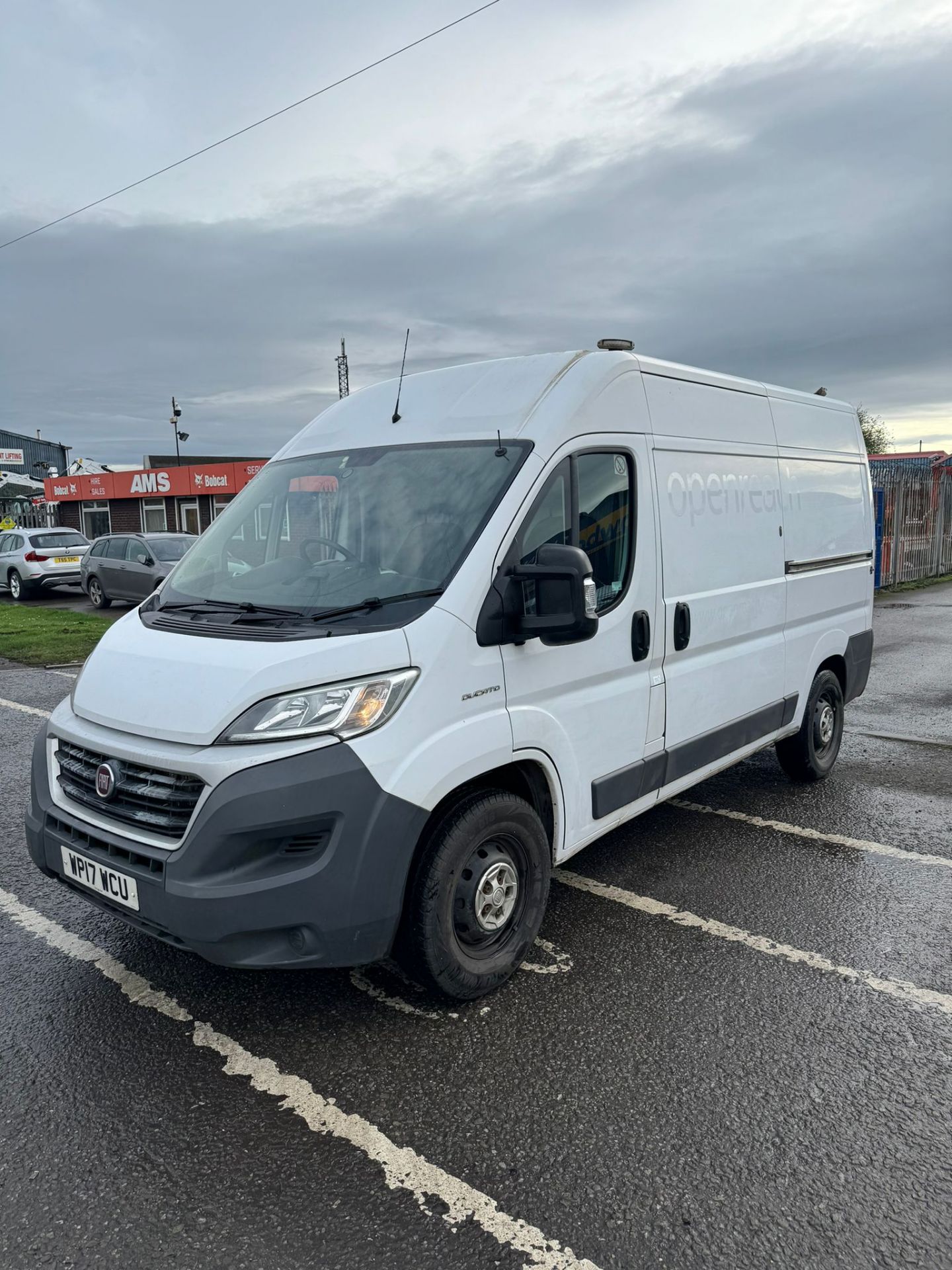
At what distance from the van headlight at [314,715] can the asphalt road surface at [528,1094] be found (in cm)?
112

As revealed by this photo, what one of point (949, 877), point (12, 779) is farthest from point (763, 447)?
point (12, 779)

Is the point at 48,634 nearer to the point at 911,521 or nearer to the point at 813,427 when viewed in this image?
the point at 813,427

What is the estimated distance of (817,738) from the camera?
596cm

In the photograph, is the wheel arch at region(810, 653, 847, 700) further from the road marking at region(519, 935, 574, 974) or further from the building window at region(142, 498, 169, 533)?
the building window at region(142, 498, 169, 533)

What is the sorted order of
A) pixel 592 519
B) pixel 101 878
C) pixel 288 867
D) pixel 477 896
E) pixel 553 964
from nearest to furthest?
pixel 288 867 < pixel 101 878 < pixel 477 896 < pixel 553 964 < pixel 592 519

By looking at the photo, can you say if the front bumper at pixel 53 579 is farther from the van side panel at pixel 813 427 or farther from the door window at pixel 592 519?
the door window at pixel 592 519

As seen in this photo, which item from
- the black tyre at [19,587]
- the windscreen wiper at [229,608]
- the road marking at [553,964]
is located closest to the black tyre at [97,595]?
the black tyre at [19,587]

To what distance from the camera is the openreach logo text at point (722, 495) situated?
14.2 ft

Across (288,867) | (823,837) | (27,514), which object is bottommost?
(823,837)

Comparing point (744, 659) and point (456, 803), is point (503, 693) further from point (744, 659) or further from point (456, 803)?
point (744, 659)

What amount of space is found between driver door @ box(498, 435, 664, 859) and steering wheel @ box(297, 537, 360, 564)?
618mm

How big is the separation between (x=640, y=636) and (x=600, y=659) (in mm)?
317

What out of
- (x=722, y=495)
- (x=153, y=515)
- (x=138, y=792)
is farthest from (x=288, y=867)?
(x=153, y=515)

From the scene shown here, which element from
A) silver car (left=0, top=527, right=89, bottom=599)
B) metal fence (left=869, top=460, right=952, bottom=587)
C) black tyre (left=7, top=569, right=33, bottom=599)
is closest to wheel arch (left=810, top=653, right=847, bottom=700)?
metal fence (left=869, top=460, right=952, bottom=587)
